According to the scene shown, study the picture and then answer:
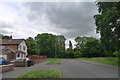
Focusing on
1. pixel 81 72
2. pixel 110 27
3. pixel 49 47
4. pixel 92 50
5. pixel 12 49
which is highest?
pixel 110 27

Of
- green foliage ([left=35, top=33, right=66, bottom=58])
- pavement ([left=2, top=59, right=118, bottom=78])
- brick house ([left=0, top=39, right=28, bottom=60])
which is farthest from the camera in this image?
green foliage ([left=35, top=33, right=66, bottom=58])

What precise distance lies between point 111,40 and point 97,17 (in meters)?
4.78

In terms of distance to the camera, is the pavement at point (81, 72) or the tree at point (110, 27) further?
the tree at point (110, 27)

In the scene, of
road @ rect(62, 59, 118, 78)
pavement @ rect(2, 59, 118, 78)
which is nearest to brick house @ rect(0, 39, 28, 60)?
pavement @ rect(2, 59, 118, 78)

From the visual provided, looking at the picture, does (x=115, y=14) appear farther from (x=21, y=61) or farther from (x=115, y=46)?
(x=21, y=61)

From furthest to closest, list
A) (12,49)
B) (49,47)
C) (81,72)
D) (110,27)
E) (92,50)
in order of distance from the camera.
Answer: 1. (49,47)
2. (92,50)
3. (12,49)
4. (110,27)
5. (81,72)

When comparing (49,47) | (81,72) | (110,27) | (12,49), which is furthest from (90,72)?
(49,47)

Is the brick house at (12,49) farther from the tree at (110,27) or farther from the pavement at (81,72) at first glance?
the tree at (110,27)

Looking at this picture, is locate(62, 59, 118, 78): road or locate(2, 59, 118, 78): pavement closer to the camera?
locate(62, 59, 118, 78): road

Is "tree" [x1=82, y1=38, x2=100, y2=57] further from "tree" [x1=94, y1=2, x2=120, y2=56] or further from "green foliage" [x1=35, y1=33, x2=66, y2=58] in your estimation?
"tree" [x1=94, y1=2, x2=120, y2=56]

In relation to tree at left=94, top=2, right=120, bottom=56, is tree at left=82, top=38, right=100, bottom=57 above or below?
below

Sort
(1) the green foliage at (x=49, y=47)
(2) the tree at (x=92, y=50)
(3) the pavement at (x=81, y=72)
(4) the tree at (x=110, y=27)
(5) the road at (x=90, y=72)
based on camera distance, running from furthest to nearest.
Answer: (1) the green foliage at (x=49, y=47) < (2) the tree at (x=92, y=50) < (4) the tree at (x=110, y=27) < (3) the pavement at (x=81, y=72) < (5) the road at (x=90, y=72)

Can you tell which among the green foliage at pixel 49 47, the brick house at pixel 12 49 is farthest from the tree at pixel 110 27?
the green foliage at pixel 49 47

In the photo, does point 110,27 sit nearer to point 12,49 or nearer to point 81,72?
point 81,72
